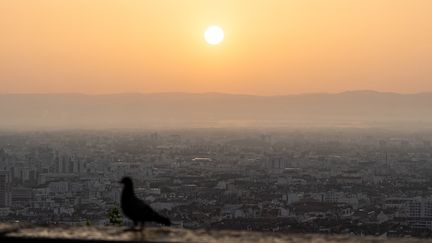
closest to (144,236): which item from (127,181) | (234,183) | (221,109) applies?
(127,181)

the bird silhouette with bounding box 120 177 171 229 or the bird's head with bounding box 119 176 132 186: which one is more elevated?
the bird's head with bounding box 119 176 132 186

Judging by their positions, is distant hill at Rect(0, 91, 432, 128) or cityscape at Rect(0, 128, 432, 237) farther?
distant hill at Rect(0, 91, 432, 128)

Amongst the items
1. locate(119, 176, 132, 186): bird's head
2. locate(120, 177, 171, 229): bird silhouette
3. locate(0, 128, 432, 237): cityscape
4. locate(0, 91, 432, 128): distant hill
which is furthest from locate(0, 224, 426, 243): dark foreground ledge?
locate(0, 91, 432, 128): distant hill

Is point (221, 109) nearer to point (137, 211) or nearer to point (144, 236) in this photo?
point (137, 211)

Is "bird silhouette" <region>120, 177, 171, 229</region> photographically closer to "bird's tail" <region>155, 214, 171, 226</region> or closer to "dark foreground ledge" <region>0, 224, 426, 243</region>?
"bird's tail" <region>155, 214, 171, 226</region>

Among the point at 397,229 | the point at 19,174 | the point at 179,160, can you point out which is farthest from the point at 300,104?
the point at 397,229

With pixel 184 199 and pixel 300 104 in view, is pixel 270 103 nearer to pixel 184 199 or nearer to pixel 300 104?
pixel 300 104
